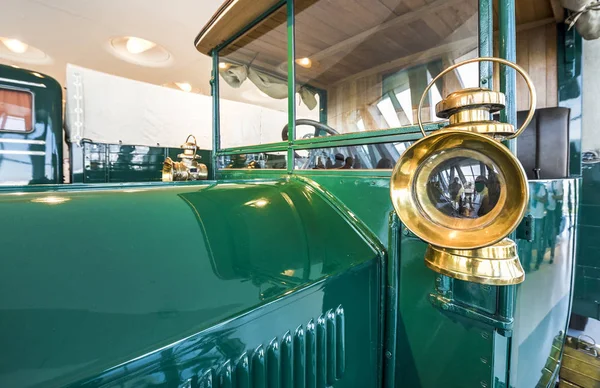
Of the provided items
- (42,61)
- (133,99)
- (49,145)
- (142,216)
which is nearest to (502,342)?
(142,216)

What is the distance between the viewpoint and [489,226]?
0.65 m

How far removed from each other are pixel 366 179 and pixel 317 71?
0.70 m

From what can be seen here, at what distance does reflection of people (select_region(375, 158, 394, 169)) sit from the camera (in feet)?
3.58

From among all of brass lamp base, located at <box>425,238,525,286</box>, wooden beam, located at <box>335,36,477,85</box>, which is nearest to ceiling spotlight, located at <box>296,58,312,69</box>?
wooden beam, located at <box>335,36,477,85</box>

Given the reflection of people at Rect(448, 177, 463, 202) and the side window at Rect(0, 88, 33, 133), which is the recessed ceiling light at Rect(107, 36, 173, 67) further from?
the reflection of people at Rect(448, 177, 463, 202)

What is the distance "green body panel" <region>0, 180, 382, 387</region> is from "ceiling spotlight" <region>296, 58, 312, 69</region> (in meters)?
0.80

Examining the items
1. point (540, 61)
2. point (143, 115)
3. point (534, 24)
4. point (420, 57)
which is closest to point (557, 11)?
point (534, 24)

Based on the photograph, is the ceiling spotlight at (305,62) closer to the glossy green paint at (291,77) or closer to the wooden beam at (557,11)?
the glossy green paint at (291,77)

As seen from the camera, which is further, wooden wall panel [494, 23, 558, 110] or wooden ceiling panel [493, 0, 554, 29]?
wooden wall panel [494, 23, 558, 110]

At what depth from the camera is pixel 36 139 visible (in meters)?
2.31

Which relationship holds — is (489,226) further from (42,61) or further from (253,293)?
(42,61)

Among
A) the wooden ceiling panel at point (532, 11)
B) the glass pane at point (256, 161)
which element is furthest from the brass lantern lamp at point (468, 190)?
the wooden ceiling panel at point (532, 11)

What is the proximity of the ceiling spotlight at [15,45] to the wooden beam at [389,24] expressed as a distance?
1053cm

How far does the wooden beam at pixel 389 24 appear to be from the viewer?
105 cm
